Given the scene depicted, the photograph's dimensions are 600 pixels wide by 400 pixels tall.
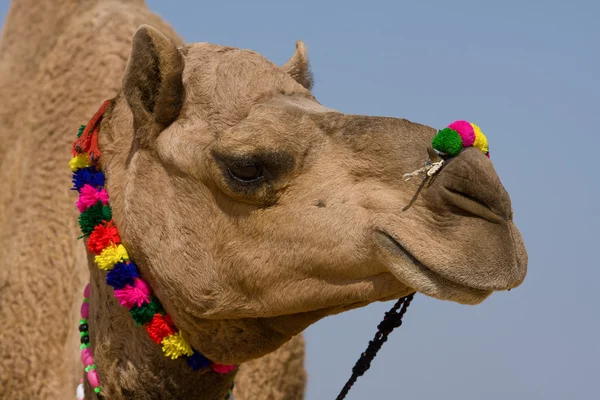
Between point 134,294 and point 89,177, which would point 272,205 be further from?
point 89,177

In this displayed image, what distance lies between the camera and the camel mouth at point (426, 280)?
2.92m

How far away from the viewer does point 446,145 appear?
9.97 feet

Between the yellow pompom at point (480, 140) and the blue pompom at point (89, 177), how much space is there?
142 cm

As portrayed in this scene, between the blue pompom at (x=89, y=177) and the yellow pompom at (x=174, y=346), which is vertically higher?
the blue pompom at (x=89, y=177)

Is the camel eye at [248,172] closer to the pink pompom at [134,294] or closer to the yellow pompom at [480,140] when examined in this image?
the pink pompom at [134,294]

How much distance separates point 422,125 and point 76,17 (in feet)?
10.3

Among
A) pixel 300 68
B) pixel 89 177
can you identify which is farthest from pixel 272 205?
pixel 300 68

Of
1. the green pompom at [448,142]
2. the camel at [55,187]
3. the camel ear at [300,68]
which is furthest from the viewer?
the camel at [55,187]

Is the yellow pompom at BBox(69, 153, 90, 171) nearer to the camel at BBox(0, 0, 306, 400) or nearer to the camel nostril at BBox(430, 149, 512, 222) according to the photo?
the camel at BBox(0, 0, 306, 400)

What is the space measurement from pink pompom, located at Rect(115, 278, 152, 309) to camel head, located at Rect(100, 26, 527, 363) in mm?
37

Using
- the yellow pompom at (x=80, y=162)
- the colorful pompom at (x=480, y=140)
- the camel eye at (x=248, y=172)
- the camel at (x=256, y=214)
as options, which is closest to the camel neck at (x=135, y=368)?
the camel at (x=256, y=214)

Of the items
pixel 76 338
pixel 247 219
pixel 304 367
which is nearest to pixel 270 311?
pixel 247 219

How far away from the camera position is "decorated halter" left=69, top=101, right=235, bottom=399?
11.8 ft

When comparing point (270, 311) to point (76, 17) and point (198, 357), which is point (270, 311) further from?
point (76, 17)
